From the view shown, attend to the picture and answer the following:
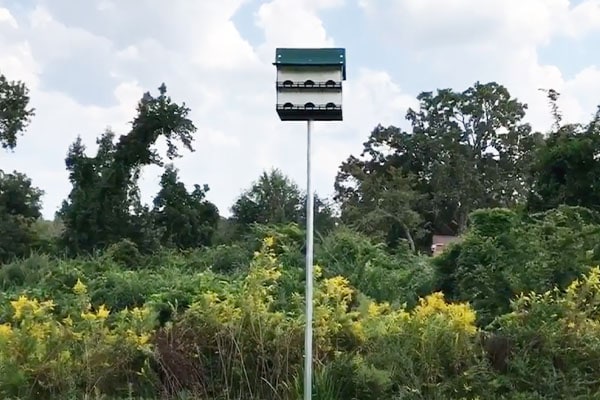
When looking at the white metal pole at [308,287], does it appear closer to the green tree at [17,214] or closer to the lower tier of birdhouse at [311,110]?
the lower tier of birdhouse at [311,110]

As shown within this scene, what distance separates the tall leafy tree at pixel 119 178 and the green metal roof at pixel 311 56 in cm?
2043

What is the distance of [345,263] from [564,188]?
3803 mm

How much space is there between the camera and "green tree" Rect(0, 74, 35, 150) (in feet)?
87.1

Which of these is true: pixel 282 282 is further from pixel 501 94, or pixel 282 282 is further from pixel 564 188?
pixel 501 94

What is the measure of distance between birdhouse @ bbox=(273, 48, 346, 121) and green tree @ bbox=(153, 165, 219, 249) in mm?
20736

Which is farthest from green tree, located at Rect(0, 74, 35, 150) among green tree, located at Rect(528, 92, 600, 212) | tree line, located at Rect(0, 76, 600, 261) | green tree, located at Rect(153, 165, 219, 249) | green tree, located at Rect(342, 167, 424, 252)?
green tree, located at Rect(528, 92, 600, 212)

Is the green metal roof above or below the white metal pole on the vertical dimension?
above

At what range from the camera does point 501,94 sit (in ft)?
113

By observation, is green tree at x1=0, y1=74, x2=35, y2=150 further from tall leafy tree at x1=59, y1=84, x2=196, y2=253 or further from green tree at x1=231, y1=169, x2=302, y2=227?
green tree at x1=231, y1=169, x2=302, y2=227

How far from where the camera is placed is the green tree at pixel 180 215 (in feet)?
82.3

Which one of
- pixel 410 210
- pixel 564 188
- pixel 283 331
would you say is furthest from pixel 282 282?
pixel 410 210

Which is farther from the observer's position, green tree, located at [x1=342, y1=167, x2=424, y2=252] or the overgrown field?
green tree, located at [x1=342, y1=167, x2=424, y2=252]

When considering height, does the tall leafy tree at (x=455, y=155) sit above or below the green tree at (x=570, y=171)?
above

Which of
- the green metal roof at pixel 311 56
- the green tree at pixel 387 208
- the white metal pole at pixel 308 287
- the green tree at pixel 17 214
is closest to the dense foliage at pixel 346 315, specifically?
the white metal pole at pixel 308 287
